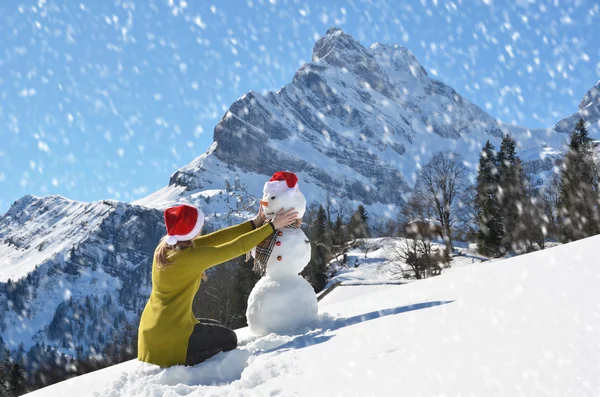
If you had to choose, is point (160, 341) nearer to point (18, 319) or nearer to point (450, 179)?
point (450, 179)

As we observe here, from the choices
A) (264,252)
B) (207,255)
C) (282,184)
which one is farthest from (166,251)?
(282,184)

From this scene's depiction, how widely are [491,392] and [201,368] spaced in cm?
230

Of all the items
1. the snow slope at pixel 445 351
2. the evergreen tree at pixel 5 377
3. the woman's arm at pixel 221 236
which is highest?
the woman's arm at pixel 221 236

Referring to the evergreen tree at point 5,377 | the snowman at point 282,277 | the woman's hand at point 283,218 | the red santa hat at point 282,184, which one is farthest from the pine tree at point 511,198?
the evergreen tree at point 5,377

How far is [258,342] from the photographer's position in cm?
425

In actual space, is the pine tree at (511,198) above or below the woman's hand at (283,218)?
above

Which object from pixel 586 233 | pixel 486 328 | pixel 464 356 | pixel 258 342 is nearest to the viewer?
pixel 464 356

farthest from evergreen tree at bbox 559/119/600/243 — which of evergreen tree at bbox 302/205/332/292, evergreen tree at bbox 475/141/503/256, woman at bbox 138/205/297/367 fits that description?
woman at bbox 138/205/297/367

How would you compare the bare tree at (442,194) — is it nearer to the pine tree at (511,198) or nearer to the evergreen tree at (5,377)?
the pine tree at (511,198)

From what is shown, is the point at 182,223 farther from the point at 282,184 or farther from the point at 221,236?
the point at 282,184

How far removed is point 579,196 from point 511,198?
6491 mm

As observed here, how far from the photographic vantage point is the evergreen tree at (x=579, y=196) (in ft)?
72.4

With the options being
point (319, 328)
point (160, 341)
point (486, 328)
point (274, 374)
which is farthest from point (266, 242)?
point (486, 328)

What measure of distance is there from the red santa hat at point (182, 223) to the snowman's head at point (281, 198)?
125cm
